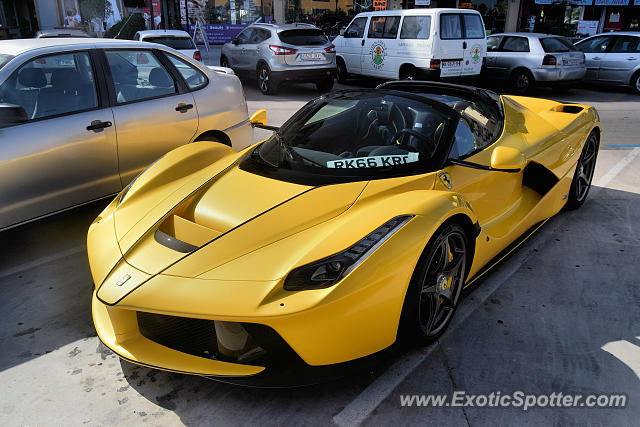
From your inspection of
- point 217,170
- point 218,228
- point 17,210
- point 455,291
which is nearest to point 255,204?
point 218,228

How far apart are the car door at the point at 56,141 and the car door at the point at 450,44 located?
26.5ft

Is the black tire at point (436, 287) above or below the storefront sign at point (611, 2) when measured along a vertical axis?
below

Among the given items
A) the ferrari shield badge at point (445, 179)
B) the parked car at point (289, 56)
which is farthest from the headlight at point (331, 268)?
the parked car at point (289, 56)

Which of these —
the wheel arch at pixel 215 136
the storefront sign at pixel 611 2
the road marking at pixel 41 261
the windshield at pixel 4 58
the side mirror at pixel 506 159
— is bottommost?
the road marking at pixel 41 261

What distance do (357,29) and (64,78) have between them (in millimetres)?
9612

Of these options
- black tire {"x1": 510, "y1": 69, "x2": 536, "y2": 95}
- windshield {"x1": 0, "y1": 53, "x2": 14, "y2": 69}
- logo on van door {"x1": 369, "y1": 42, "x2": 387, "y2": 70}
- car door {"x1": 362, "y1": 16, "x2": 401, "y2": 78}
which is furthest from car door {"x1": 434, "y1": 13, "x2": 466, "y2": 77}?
windshield {"x1": 0, "y1": 53, "x2": 14, "y2": 69}

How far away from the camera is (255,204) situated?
9.21 ft

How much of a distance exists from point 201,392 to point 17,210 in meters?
2.18

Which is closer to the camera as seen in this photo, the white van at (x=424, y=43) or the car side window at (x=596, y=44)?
the white van at (x=424, y=43)

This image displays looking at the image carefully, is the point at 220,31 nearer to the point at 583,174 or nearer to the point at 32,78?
the point at 32,78

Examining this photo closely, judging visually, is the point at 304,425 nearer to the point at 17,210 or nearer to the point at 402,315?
the point at 402,315

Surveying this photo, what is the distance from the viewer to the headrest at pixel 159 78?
15.9ft

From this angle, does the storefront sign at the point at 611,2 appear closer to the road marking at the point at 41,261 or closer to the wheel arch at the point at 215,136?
the wheel arch at the point at 215,136

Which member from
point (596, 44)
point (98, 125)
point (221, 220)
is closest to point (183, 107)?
point (98, 125)
